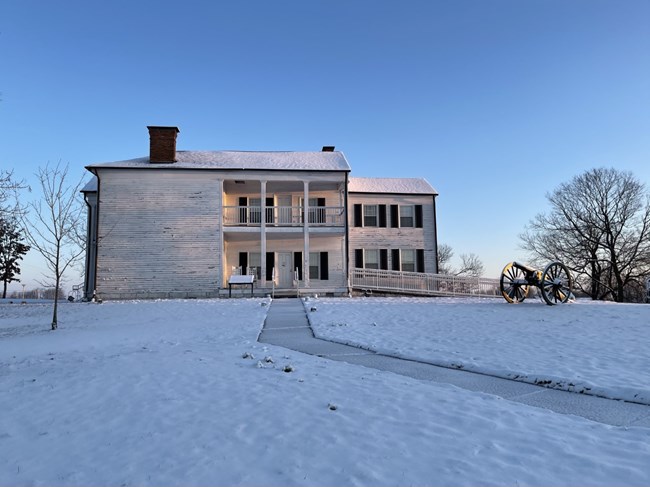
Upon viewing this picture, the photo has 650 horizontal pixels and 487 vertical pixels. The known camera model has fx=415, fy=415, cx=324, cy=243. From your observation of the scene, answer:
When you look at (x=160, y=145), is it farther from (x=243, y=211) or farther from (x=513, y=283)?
(x=513, y=283)

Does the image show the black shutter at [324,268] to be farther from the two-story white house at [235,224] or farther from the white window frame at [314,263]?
the white window frame at [314,263]

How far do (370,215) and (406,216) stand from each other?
2194mm

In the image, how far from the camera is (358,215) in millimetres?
24516

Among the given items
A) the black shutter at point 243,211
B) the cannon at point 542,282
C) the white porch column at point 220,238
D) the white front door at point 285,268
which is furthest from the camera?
the white front door at point 285,268

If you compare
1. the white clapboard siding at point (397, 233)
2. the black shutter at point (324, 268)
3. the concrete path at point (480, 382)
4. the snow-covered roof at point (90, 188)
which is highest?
the snow-covered roof at point (90, 188)

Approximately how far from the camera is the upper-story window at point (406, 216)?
24850 mm

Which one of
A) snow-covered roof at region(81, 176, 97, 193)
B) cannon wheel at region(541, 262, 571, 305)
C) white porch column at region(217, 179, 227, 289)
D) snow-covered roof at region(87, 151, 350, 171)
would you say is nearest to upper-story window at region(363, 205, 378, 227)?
snow-covered roof at region(87, 151, 350, 171)

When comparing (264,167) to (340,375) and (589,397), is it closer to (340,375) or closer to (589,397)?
(340,375)

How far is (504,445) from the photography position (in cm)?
321

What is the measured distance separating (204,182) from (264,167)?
9.88 feet

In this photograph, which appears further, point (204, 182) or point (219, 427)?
point (204, 182)

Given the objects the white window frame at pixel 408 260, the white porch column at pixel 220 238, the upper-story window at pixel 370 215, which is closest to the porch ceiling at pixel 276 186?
the white porch column at pixel 220 238

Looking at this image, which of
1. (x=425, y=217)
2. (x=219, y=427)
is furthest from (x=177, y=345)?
(x=425, y=217)

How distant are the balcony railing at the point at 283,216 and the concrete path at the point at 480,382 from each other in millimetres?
11975
